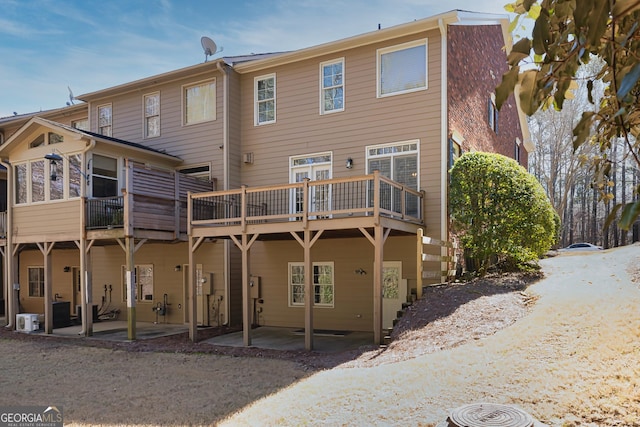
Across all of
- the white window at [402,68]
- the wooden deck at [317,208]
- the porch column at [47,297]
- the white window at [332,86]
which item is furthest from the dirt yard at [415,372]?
the white window at [332,86]

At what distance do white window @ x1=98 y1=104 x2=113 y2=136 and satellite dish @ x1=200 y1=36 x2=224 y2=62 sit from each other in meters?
3.93

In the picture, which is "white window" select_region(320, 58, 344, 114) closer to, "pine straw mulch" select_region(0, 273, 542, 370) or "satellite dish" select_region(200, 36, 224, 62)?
"satellite dish" select_region(200, 36, 224, 62)

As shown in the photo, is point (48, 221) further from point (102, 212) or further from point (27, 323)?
point (27, 323)

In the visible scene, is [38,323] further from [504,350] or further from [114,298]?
[504,350]

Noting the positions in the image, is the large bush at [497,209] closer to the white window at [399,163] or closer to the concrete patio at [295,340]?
the white window at [399,163]

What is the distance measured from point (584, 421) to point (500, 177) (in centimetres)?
759

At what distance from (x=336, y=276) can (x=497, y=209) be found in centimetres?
457

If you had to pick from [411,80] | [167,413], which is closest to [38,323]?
[167,413]

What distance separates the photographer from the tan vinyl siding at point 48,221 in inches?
528

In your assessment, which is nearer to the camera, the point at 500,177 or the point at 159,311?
the point at 500,177

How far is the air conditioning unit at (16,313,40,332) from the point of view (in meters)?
14.1

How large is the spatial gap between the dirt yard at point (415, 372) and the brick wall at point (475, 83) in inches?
182

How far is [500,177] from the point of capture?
1147 centimetres

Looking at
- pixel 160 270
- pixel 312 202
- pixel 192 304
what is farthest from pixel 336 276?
pixel 160 270
